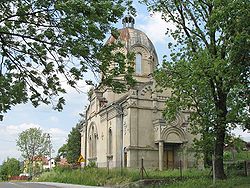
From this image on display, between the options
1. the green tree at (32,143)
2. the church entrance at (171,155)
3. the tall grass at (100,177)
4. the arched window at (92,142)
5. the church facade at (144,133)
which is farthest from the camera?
the green tree at (32,143)

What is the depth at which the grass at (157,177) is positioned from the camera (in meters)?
22.2

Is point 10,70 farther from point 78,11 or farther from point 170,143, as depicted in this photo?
point 170,143

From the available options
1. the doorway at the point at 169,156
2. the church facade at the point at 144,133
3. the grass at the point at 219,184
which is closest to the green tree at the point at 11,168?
the church facade at the point at 144,133

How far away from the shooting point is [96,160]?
51500 mm

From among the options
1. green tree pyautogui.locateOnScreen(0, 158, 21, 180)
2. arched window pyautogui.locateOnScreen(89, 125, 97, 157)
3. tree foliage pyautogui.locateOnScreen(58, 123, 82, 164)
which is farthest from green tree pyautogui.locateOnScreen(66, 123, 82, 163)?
green tree pyautogui.locateOnScreen(0, 158, 21, 180)

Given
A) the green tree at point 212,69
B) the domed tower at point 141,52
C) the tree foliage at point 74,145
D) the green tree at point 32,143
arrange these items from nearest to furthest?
the green tree at point 212,69
the domed tower at point 141,52
the tree foliage at point 74,145
the green tree at point 32,143

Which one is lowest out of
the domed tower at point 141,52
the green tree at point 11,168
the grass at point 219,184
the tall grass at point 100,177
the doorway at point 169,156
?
the green tree at point 11,168

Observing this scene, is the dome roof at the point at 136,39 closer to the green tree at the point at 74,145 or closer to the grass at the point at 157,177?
the grass at the point at 157,177

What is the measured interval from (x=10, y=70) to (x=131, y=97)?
32.9 m

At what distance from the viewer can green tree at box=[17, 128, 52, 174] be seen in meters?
92.1

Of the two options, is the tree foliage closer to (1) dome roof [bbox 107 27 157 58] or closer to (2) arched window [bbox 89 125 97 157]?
(2) arched window [bbox 89 125 97 157]

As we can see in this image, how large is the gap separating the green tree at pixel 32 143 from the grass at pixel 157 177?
47.7 metres

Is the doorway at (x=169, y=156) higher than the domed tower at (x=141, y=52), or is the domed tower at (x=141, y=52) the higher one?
the domed tower at (x=141, y=52)

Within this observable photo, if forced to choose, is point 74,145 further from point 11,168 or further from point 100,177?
point 11,168
